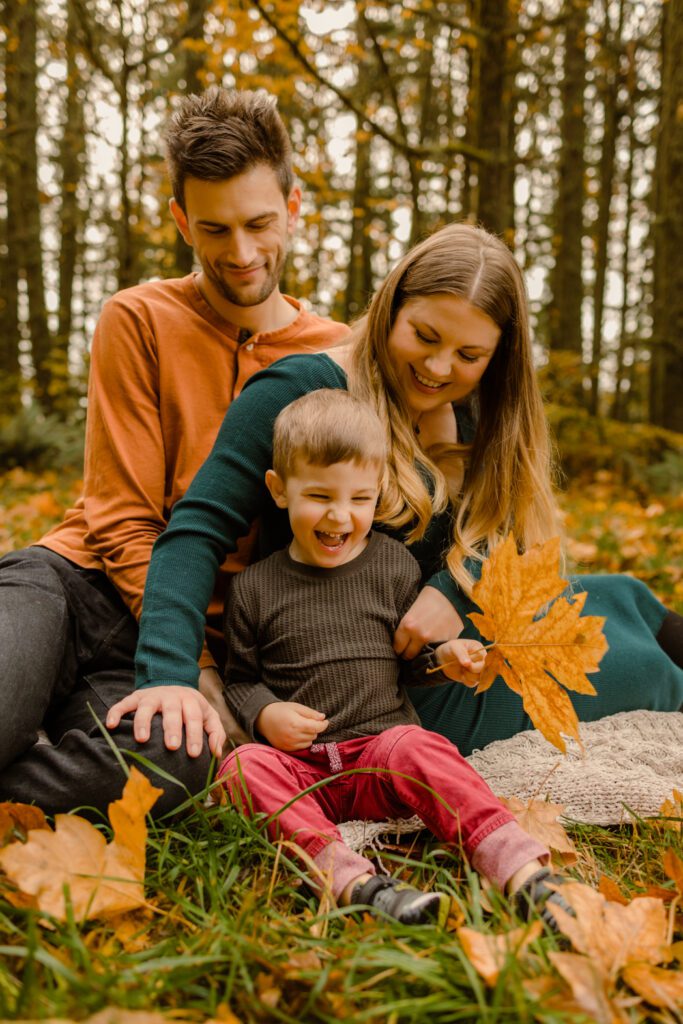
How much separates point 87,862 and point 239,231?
5.25 ft

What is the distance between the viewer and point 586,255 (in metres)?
16.7

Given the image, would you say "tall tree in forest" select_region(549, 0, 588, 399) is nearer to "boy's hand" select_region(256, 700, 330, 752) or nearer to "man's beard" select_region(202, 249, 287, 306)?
"man's beard" select_region(202, 249, 287, 306)

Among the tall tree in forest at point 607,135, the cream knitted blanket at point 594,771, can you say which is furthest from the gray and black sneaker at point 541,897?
the tall tree in forest at point 607,135

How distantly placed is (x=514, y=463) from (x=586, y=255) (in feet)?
52.2

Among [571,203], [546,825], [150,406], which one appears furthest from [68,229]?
[546,825]

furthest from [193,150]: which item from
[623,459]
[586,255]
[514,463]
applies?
[586,255]

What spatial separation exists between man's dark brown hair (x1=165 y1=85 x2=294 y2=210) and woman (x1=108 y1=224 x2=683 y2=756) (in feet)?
1.62

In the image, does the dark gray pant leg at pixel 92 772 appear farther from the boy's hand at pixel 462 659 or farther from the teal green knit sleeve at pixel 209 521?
the boy's hand at pixel 462 659

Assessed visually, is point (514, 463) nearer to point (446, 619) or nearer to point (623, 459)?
point (446, 619)

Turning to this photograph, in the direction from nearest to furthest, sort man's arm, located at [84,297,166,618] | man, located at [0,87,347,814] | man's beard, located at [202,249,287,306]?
man, located at [0,87,347,814] → man's arm, located at [84,297,166,618] → man's beard, located at [202,249,287,306]

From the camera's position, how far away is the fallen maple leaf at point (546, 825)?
159cm

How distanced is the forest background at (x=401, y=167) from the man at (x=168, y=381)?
6.33 feet

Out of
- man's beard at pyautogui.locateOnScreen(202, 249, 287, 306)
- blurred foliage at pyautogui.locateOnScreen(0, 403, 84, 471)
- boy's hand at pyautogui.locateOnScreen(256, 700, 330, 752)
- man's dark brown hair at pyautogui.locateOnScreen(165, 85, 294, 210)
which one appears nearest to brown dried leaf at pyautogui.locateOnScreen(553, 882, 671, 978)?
boy's hand at pyautogui.locateOnScreen(256, 700, 330, 752)

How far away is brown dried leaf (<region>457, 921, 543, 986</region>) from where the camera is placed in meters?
1.08
